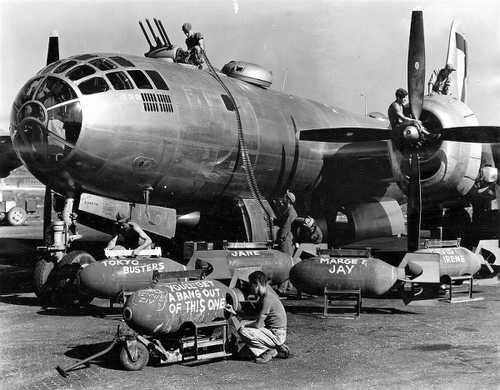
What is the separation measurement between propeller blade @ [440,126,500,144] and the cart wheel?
32.8ft

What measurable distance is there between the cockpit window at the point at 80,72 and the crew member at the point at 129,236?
2.80 meters

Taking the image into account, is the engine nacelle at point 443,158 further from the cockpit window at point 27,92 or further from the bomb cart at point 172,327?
the cockpit window at point 27,92

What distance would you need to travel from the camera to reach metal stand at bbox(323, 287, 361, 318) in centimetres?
1116

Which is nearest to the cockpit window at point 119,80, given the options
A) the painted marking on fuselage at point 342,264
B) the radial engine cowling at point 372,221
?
the painted marking on fuselage at point 342,264

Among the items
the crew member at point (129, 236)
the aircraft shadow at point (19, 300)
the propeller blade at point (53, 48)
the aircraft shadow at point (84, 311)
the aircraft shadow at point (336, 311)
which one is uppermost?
the propeller blade at point (53, 48)

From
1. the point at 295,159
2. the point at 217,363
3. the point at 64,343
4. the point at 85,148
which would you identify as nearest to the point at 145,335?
the point at 217,363

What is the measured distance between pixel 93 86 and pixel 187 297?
5680 millimetres

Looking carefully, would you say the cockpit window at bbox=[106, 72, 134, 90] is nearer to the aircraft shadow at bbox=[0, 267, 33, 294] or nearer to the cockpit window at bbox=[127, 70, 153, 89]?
the cockpit window at bbox=[127, 70, 153, 89]

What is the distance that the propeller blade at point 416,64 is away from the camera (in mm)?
14984

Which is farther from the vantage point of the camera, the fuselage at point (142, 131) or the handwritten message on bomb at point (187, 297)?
the fuselage at point (142, 131)

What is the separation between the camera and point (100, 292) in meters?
10.4

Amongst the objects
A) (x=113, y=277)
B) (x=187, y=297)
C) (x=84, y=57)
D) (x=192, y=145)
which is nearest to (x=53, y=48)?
(x=84, y=57)

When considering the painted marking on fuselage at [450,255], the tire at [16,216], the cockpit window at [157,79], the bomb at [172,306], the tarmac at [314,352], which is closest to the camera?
the tarmac at [314,352]

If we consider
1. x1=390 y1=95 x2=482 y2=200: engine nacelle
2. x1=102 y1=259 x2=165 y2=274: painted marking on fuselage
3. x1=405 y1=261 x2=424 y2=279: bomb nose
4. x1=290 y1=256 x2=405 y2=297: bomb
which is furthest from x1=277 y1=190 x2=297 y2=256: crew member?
x1=102 y1=259 x2=165 y2=274: painted marking on fuselage
